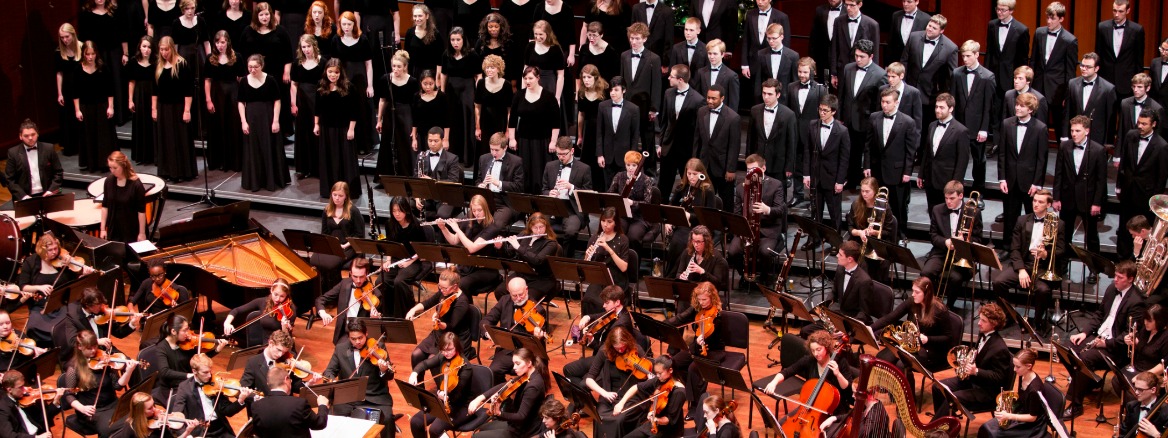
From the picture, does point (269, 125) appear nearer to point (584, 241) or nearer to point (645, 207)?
point (584, 241)

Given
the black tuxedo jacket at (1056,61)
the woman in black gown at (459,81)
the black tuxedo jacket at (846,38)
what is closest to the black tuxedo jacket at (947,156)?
the black tuxedo jacket at (846,38)

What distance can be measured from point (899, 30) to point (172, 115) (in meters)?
6.63

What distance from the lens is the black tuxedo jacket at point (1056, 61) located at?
38.3 ft

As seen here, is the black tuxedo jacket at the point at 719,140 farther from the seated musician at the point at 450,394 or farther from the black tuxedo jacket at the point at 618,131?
the seated musician at the point at 450,394

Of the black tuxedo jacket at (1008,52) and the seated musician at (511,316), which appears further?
the black tuxedo jacket at (1008,52)

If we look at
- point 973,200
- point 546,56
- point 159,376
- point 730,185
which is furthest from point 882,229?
point 159,376

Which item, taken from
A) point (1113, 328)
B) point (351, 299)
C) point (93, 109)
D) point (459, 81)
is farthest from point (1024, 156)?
point (93, 109)

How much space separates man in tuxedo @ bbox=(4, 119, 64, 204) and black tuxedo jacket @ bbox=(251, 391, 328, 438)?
5276 mm

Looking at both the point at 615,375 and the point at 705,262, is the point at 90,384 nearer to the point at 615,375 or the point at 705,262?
the point at 615,375

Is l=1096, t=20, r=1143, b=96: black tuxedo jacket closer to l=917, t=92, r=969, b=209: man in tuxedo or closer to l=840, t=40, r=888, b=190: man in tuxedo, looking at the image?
l=917, t=92, r=969, b=209: man in tuxedo

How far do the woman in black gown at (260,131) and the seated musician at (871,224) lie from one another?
536 centimetres

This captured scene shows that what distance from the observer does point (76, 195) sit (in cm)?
1346

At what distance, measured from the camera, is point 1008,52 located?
1191 centimetres

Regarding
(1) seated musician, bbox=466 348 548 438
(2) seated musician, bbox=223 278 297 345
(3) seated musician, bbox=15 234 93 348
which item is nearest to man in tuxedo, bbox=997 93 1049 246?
(1) seated musician, bbox=466 348 548 438
